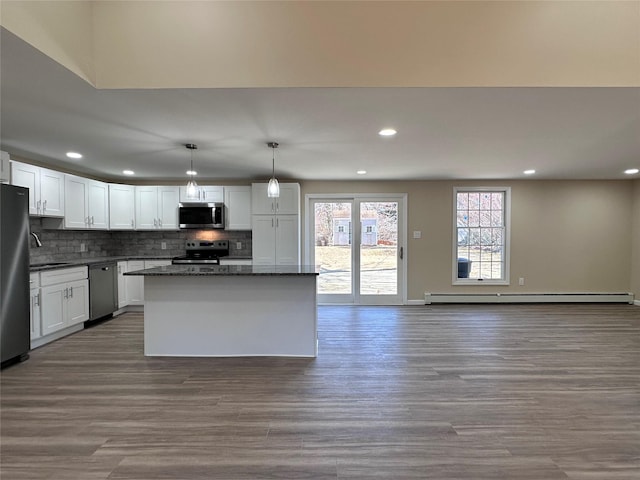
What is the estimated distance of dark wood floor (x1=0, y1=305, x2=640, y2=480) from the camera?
Answer: 1823 millimetres

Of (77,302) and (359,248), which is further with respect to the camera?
(359,248)

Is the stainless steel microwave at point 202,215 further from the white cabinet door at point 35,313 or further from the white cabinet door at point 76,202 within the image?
the white cabinet door at point 35,313

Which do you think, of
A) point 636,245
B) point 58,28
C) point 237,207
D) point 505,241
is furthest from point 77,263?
point 636,245

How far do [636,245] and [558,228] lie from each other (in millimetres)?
1408

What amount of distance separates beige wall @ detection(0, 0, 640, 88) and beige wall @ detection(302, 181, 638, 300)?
3.77 metres

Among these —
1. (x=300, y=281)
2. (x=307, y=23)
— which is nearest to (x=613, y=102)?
(x=307, y=23)

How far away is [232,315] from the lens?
11.3ft

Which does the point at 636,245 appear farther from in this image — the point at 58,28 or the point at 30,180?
the point at 30,180

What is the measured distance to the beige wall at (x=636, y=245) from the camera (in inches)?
230

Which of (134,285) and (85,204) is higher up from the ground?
(85,204)

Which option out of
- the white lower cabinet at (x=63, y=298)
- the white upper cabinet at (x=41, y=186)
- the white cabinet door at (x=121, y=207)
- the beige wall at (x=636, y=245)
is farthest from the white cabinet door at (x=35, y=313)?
the beige wall at (x=636, y=245)

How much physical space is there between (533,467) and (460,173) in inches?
170

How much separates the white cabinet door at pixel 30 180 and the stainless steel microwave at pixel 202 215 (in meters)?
1.88

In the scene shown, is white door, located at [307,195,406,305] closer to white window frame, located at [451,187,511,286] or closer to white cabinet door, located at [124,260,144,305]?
white window frame, located at [451,187,511,286]
